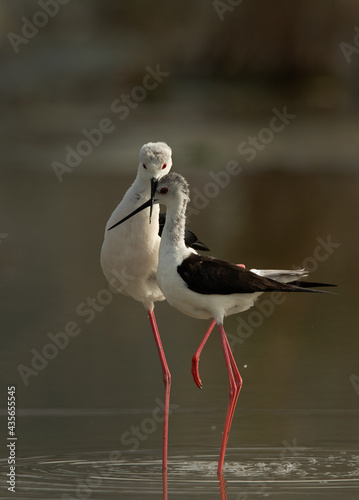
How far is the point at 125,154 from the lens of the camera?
22078 millimetres

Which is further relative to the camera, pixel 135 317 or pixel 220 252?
pixel 220 252

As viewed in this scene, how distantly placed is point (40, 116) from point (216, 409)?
19.9 meters

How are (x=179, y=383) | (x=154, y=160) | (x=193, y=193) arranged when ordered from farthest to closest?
(x=193, y=193) → (x=179, y=383) → (x=154, y=160)

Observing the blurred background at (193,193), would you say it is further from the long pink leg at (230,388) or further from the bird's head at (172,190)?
the bird's head at (172,190)

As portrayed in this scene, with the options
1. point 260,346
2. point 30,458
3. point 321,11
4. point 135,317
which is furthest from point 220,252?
point 321,11

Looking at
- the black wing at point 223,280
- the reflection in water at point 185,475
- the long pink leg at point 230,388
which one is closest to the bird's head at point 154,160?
the black wing at point 223,280

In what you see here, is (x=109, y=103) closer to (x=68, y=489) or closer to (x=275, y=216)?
(x=275, y=216)

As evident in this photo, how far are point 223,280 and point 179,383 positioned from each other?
1.72m

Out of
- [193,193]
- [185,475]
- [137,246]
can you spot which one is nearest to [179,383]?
[137,246]

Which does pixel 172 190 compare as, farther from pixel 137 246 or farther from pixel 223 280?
pixel 223 280

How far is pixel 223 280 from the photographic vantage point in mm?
6707

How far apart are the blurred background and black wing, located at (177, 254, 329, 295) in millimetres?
852

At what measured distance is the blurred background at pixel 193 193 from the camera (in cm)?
760

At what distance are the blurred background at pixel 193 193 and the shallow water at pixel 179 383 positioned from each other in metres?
0.02
